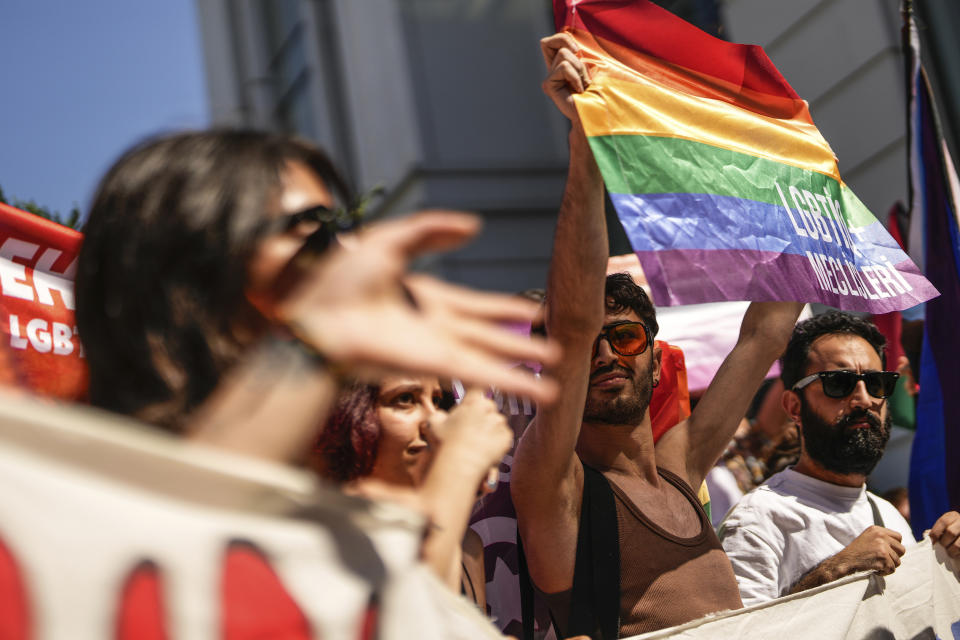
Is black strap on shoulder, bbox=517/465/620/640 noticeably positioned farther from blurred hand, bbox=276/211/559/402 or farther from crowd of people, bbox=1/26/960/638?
blurred hand, bbox=276/211/559/402

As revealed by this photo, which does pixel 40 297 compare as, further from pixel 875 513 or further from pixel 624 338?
pixel 875 513

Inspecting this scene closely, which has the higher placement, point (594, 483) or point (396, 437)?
point (396, 437)

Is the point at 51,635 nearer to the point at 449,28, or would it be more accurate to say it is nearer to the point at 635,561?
the point at 635,561

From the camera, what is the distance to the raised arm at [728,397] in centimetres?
286

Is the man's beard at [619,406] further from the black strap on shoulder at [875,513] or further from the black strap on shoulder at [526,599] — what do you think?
the black strap on shoulder at [875,513]

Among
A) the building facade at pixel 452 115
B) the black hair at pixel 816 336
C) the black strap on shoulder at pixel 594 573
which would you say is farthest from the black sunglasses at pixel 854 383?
the building facade at pixel 452 115

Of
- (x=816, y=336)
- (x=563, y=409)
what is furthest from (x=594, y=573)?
(x=816, y=336)

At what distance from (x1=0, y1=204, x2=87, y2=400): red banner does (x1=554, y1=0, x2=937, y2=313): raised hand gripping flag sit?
4.73 feet

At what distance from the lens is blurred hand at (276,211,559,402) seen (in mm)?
1014

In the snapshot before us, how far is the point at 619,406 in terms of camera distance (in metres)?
2.55

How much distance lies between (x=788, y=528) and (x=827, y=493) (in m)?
0.27

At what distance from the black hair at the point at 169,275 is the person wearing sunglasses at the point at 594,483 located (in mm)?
1210

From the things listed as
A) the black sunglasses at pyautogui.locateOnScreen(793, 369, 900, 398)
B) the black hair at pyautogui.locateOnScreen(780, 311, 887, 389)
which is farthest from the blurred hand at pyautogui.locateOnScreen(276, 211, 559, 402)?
the black hair at pyautogui.locateOnScreen(780, 311, 887, 389)

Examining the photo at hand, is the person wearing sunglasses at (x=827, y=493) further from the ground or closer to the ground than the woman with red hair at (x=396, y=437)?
closer to the ground
